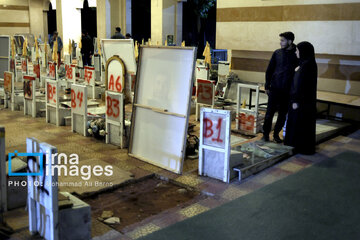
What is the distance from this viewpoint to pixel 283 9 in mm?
10703

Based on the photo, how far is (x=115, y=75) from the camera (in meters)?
7.05

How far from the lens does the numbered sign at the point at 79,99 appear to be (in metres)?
7.63

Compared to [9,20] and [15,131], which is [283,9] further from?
[9,20]

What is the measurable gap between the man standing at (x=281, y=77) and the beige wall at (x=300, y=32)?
3210 mm

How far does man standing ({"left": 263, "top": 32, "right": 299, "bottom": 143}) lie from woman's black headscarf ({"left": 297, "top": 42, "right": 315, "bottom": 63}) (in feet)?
1.85

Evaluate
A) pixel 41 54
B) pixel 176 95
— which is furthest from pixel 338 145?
pixel 41 54

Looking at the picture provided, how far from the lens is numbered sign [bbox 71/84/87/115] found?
7.63 meters

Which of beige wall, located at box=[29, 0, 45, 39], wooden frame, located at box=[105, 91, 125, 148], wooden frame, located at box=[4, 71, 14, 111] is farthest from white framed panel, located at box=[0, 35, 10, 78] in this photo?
beige wall, located at box=[29, 0, 45, 39]

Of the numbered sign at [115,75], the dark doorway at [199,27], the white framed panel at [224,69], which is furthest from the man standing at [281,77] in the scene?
the dark doorway at [199,27]

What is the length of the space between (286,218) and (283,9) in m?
7.66

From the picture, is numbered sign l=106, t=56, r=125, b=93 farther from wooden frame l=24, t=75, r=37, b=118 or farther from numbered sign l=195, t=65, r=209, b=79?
numbered sign l=195, t=65, r=209, b=79

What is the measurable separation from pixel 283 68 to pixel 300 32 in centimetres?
379

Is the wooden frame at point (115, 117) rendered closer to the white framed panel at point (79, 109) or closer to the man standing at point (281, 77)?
the white framed panel at point (79, 109)

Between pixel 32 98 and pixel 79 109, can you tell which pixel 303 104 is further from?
pixel 32 98
